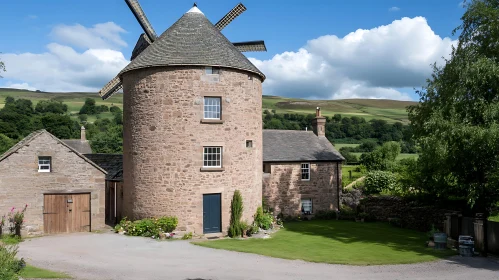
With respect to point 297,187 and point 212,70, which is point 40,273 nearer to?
point 212,70

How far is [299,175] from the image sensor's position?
29.9 meters

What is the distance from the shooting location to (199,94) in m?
20.9

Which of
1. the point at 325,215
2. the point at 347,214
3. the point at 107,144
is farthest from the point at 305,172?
the point at 107,144

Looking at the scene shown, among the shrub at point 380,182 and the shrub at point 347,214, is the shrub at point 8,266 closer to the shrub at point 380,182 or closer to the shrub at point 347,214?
the shrub at point 347,214

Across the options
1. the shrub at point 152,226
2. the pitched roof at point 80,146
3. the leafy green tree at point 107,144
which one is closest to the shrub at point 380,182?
the shrub at point 152,226

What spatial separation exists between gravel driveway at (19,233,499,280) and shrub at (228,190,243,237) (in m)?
3.36

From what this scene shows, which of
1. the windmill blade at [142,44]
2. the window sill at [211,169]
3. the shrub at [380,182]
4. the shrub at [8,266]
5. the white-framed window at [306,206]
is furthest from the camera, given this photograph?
the shrub at [380,182]

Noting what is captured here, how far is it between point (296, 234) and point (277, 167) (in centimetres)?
765

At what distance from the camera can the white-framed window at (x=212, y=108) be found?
2130 centimetres

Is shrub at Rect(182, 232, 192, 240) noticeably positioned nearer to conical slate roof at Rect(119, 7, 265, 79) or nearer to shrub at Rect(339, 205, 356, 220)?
conical slate roof at Rect(119, 7, 265, 79)

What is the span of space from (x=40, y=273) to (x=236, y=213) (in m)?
10.3

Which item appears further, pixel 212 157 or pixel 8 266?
pixel 212 157

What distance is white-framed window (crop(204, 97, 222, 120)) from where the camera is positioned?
21.3 m

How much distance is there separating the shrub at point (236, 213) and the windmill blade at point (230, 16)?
1228 cm
